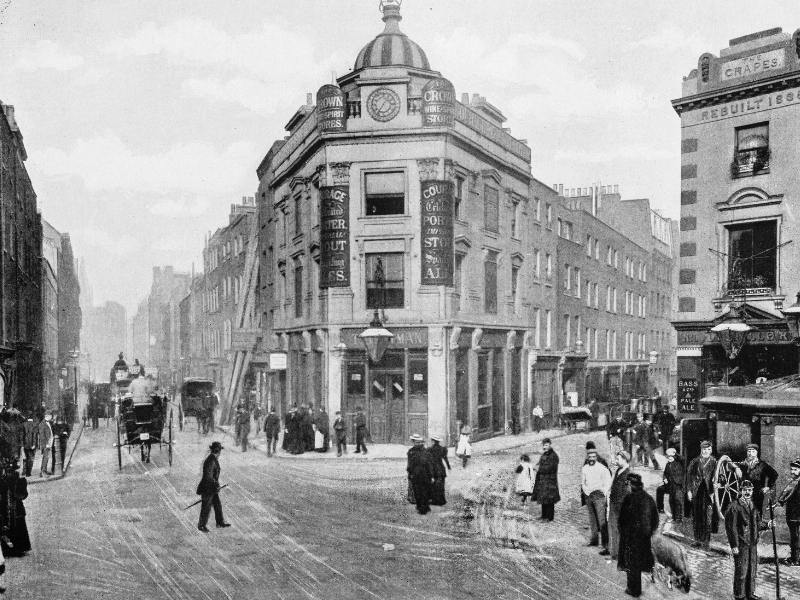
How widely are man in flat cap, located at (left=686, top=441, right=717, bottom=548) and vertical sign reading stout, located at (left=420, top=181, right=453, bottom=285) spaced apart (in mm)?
14732

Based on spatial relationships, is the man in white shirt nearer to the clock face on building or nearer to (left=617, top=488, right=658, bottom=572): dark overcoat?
(left=617, top=488, right=658, bottom=572): dark overcoat

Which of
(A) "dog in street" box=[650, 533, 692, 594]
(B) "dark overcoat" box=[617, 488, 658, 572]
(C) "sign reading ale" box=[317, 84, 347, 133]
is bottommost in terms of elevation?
(A) "dog in street" box=[650, 533, 692, 594]

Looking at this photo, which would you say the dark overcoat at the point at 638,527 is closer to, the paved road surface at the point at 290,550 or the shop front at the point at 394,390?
the paved road surface at the point at 290,550

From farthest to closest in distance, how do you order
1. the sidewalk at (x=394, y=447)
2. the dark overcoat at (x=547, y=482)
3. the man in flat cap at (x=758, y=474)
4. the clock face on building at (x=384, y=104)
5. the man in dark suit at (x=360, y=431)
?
the clock face on building at (x=384, y=104) → the man in dark suit at (x=360, y=431) → the sidewalk at (x=394, y=447) → the dark overcoat at (x=547, y=482) → the man in flat cap at (x=758, y=474)

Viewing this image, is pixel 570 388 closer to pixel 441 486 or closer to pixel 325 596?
pixel 441 486

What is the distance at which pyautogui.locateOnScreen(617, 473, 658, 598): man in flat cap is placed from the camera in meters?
8.88

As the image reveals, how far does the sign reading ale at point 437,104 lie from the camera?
25.4 metres

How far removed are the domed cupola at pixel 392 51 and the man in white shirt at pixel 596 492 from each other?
18909 millimetres

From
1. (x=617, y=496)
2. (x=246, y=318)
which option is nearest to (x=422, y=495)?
(x=617, y=496)

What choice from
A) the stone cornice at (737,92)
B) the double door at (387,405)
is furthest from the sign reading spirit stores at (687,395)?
the double door at (387,405)

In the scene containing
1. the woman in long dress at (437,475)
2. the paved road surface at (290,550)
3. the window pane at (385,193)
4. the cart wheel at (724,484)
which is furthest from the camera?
the window pane at (385,193)

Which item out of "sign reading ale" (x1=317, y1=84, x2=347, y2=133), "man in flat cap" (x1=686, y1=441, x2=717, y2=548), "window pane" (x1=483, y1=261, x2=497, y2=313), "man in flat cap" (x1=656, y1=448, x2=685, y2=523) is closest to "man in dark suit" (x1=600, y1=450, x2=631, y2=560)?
"man in flat cap" (x1=686, y1=441, x2=717, y2=548)

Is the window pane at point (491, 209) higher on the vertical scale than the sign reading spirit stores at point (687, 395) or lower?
higher

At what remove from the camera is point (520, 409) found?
32.0m
